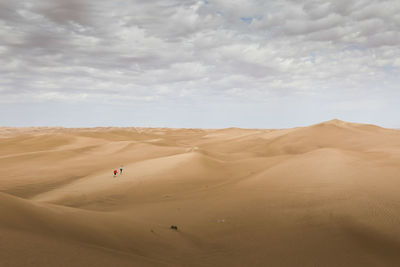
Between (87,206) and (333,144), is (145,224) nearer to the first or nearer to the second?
(87,206)

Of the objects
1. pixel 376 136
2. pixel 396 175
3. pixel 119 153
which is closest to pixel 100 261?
pixel 396 175

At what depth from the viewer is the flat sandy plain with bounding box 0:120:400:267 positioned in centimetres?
466

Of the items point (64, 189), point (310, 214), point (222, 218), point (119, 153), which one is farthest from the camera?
point (119, 153)

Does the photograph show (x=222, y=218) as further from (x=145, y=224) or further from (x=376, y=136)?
(x=376, y=136)

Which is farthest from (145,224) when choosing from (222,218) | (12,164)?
(12,164)

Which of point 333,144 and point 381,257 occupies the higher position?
point 333,144

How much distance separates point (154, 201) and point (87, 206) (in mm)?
2424

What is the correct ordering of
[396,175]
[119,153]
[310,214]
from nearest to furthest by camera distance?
[310,214] → [396,175] → [119,153]

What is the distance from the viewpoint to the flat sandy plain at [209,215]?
15.3 feet

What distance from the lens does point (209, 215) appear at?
8.24m

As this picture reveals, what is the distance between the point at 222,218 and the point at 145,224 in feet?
6.89

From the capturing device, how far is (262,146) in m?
30.2

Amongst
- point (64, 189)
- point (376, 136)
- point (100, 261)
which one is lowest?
point (64, 189)

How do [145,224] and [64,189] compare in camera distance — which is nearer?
[145,224]
